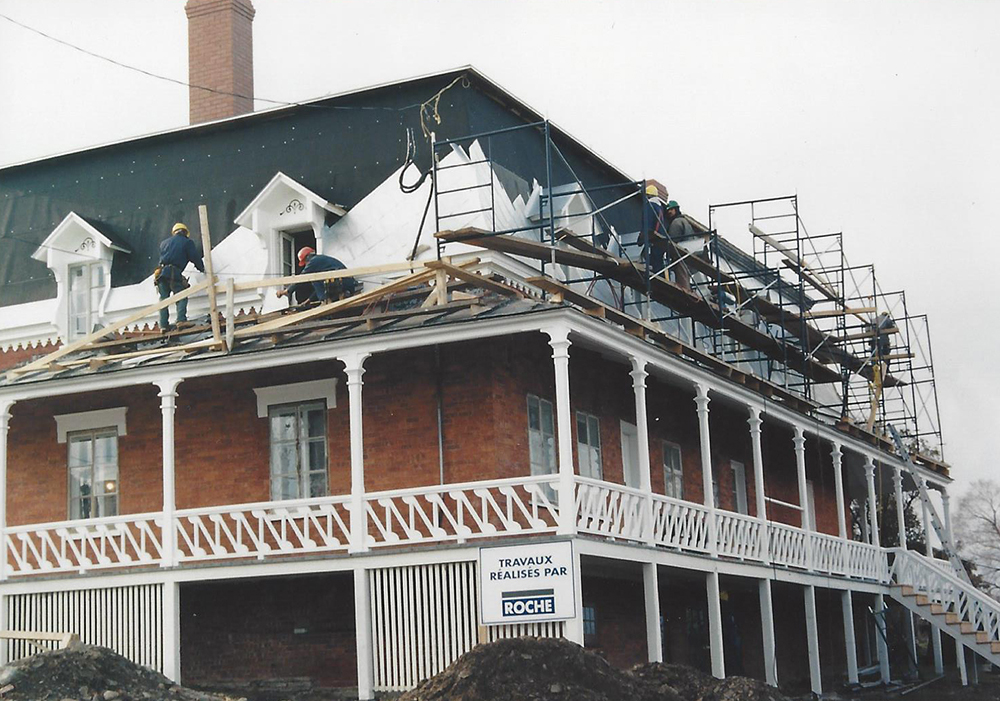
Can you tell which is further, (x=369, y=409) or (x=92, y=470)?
(x=92, y=470)

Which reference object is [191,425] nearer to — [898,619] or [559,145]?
[559,145]

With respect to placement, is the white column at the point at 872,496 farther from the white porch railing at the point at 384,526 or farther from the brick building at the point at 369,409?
the white porch railing at the point at 384,526

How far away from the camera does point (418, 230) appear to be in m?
25.3

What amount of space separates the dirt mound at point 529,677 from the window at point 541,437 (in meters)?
5.50

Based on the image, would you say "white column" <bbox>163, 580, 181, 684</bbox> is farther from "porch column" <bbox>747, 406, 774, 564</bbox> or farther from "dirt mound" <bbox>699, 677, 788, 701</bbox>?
"porch column" <bbox>747, 406, 774, 564</bbox>

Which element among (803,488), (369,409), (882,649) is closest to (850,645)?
(882,649)

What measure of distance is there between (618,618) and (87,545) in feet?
29.4

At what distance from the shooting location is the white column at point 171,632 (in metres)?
22.6

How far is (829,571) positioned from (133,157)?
50.5ft

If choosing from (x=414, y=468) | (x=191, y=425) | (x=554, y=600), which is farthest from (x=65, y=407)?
(x=554, y=600)

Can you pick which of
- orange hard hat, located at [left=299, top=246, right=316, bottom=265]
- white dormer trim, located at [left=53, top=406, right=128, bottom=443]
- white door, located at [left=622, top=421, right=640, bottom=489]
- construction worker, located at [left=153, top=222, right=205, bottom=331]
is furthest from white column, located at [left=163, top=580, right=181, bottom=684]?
white door, located at [left=622, top=421, right=640, bottom=489]

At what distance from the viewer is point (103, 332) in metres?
24.8

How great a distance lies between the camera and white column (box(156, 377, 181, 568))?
23.1 meters

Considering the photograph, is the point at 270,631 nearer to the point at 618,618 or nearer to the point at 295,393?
the point at 295,393
